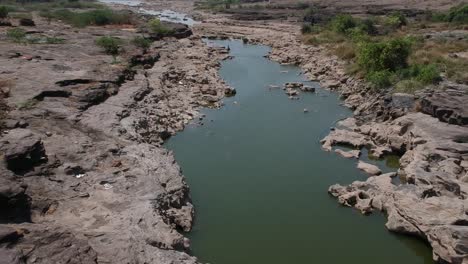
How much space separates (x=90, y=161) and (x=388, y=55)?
21.2m

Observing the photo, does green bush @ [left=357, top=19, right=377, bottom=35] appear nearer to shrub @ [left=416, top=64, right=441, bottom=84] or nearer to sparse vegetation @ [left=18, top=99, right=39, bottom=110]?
shrub @ [left=416, top=64, right=441, bottom=84]

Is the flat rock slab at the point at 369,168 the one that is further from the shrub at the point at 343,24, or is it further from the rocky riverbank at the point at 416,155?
the shrub at the point at 343,24

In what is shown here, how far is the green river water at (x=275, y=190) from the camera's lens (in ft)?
47.1

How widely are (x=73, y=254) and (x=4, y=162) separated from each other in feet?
15.3

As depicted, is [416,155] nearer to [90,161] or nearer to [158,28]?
[90,161]

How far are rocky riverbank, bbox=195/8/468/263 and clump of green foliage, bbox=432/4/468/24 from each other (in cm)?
2885

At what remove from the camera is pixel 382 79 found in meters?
27.9

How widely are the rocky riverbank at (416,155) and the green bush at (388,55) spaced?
1544 millimetres

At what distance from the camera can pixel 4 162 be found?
13453mm

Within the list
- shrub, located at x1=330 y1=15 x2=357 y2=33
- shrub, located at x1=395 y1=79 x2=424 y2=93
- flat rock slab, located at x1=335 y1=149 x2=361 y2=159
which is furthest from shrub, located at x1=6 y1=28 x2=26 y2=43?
shrub, located at x1=330 y1=15 x2=357 y2=33

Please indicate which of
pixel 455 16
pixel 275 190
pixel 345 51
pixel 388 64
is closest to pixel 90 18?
pixel 345 51

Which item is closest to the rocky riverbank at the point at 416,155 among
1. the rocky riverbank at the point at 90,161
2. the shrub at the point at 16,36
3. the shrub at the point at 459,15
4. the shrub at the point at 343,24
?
the rocky riverbank at the point at 90,161

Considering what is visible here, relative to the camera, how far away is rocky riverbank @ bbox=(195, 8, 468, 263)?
556 inches

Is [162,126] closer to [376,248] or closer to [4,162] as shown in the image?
[4,162]
